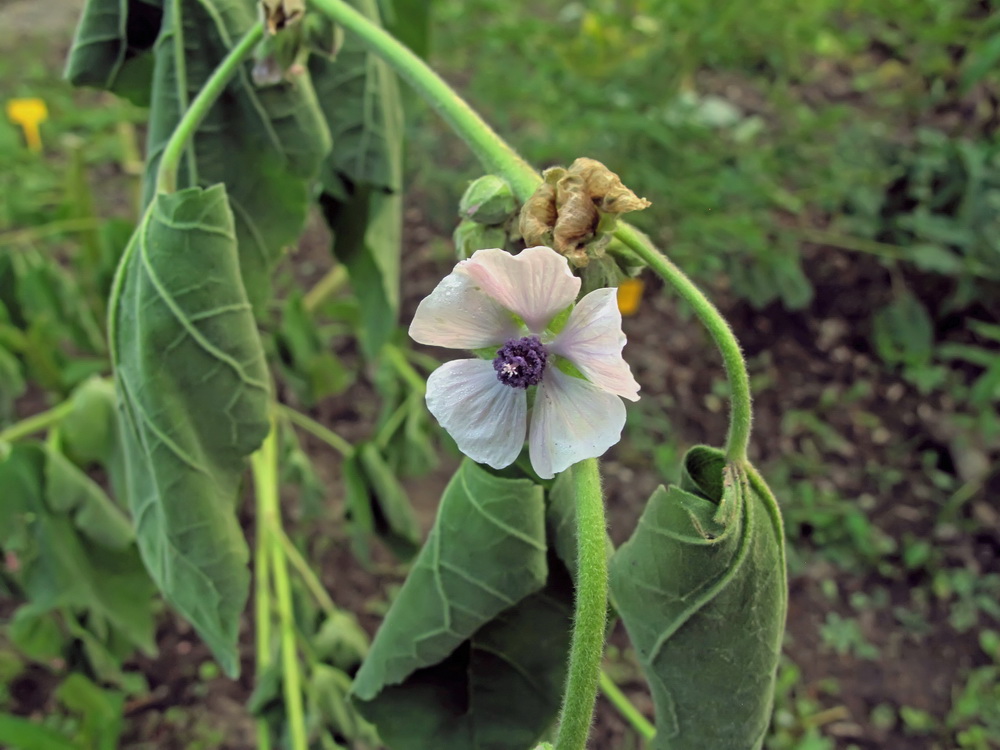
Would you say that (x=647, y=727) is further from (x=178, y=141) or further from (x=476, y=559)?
(x=178, y=141)

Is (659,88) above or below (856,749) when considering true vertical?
above

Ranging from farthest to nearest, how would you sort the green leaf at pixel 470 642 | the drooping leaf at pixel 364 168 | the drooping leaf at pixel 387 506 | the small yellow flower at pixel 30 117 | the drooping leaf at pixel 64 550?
the small yellow flower at pixel 30 117, the drooping leaf at pixel 387 506, the drooping leaf at pixel 64 550, the drooping leaf at pixel 364 168, the green leaf at pixel 470 642

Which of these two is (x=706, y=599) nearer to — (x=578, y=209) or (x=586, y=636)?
(x=586, y=636)

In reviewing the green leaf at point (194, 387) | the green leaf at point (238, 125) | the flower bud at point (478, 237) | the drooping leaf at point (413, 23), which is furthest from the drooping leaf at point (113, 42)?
the flower bud at point (478, 237)

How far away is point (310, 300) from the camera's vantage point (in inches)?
91.6

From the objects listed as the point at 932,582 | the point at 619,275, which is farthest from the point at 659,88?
the point at 619,275

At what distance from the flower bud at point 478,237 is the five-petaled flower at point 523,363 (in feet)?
0.28

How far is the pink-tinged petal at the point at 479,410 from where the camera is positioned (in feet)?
2.06

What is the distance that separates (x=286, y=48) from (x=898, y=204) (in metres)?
2.22

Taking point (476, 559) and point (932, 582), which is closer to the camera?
point (476, 559)

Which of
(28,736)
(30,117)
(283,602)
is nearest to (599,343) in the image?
(283,602)

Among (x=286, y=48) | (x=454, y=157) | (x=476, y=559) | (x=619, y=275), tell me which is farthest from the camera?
(x=454, y=157)

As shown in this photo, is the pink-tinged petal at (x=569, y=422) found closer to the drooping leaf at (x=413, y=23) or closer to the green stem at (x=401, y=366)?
the drooping leaf at (x=413, y=23)

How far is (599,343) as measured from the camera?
58 centimetres
